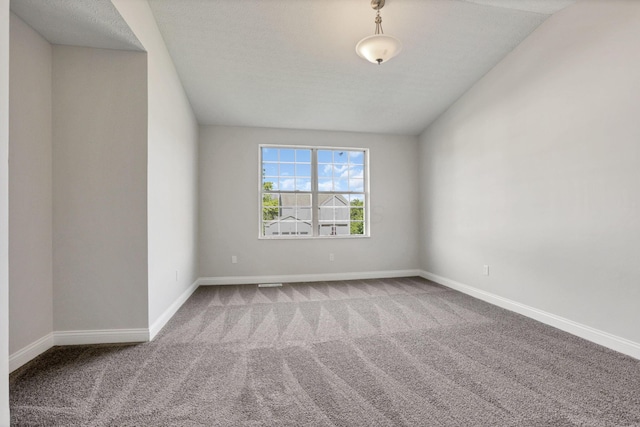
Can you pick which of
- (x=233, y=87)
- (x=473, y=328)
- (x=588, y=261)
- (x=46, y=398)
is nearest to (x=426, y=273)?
(x=473, y=328)

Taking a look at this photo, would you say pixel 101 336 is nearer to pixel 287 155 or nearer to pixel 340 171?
pixel 287 155

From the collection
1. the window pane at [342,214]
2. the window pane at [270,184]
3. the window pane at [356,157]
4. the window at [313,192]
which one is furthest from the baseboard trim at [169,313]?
the window pane at [356,157]

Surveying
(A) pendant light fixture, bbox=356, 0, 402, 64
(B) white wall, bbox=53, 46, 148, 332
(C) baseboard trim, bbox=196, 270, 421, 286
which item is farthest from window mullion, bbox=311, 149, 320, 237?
(B) white wall, bbox=53, 46, 148, 332

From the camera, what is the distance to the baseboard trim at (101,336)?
2150 mm

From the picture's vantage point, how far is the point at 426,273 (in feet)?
15.0

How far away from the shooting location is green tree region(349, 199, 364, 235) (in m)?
4.75

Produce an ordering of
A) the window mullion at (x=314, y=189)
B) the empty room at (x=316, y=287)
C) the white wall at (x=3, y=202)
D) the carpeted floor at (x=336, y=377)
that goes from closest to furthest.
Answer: the white wall at (x=3, y=202)
the carpeted floor at (x=336, y=377)
the empty room at (x=316, y=287)
the window mullion at (x=314, y=189)

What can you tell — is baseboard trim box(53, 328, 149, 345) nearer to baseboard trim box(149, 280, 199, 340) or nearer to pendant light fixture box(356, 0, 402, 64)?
baseboard trim box(149, 280, 199, 340)

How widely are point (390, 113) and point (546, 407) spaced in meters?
3.67

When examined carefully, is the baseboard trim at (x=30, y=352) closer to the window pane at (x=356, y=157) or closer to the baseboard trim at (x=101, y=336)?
the baseboard trim at (x=101, y=336)

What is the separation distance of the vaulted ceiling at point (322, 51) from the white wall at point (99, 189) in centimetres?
30

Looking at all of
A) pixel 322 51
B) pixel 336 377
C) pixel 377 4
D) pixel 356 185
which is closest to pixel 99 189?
pixel 336 377

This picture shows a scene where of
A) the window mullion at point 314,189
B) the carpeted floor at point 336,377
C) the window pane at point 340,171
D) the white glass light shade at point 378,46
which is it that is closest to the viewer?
the carpeted floor at point 336,377

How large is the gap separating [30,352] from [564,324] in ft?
13.9
